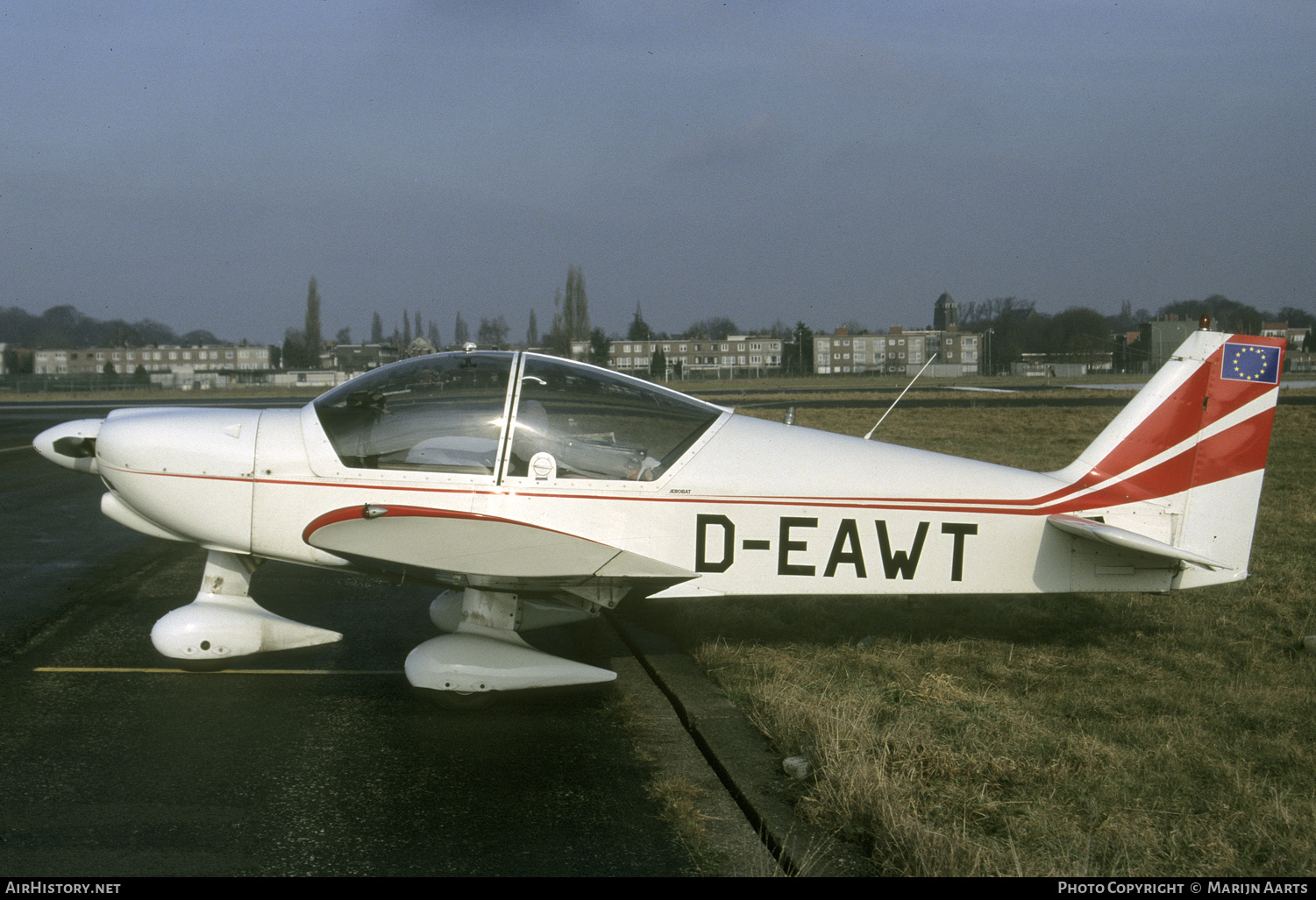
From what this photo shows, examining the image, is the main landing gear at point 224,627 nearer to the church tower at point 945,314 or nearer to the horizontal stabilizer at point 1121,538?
the horizontal stabilizer at point 1121,538

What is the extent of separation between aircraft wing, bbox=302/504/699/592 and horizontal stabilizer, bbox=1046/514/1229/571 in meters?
2.58

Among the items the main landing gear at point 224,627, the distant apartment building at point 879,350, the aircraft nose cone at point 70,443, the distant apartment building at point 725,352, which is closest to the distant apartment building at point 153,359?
the distant apartment building at point 725,352

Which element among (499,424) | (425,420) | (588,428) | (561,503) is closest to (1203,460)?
(588,428)

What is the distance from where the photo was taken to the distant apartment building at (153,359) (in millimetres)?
116875

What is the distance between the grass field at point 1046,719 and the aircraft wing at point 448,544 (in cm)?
124

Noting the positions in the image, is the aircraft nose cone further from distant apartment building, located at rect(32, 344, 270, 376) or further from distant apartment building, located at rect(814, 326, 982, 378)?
distant apartment building, located at rect(814, 326, 982, 378)

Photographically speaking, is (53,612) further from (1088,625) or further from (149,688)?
(1088,625)

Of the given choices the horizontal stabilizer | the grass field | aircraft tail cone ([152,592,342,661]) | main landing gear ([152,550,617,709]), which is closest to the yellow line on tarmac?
main landing gear ([152,550,617,709])

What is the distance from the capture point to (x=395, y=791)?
3910 mm

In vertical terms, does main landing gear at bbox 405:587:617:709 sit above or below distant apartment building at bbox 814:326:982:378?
below

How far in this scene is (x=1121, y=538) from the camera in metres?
5.12

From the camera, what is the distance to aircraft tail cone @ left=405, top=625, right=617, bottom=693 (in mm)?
4730

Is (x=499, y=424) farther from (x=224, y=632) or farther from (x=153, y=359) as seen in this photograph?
(x=153, y=359)

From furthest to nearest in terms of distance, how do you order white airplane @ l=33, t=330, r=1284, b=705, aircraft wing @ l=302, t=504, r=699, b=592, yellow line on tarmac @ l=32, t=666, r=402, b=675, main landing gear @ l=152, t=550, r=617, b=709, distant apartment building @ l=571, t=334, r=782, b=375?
distant apartment building @ l=571, t=334, r=782, b=375
yellow line on tarmac @ l=32, t=666, r=402, b=675
white airplane @ l=33, t=330, r=1284, b=705
main landing gear @ l=152, t=550, r=617, b=709
aircraft wing @ l=302, t=504, r=699, b=592
